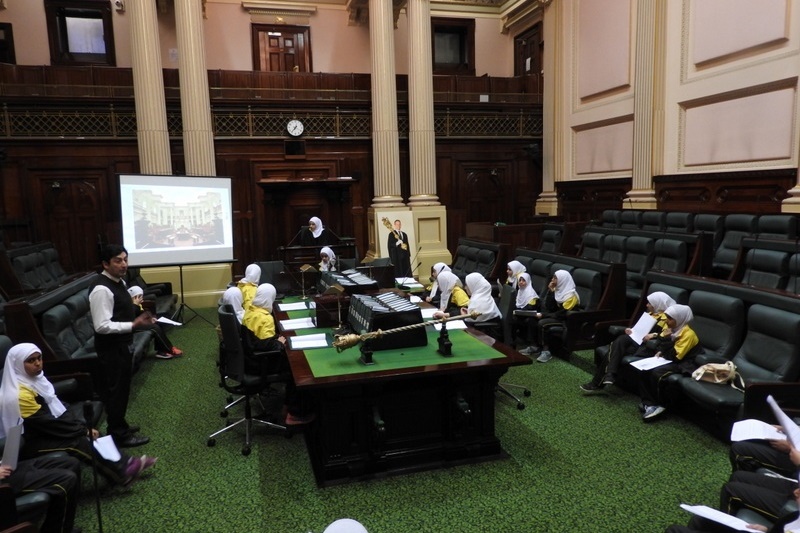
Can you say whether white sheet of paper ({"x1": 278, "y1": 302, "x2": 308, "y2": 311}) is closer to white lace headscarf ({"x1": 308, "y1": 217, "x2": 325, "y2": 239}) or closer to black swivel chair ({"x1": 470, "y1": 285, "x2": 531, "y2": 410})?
black swivel chair ({"x1": 470, "y1": 285, "x2": 531, "y2": 410})

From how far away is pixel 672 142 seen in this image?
8141mm

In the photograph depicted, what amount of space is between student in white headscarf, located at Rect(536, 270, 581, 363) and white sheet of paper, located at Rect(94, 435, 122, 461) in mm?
3910

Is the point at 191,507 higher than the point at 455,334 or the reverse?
the reverse

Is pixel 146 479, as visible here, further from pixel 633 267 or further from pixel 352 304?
pixel 633 267

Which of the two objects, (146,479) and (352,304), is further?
(352,304)

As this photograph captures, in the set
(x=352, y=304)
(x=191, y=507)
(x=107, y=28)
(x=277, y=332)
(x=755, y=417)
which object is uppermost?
(x=107, y=28)

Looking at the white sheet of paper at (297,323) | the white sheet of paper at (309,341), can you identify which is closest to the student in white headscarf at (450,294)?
the white sheet of paper at (297,323)

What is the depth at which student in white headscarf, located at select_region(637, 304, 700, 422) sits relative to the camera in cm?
399

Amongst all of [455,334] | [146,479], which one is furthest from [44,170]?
[455,334]

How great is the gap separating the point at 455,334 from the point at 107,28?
406 inches

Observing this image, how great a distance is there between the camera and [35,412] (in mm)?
2889

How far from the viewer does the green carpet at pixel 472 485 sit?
287cm

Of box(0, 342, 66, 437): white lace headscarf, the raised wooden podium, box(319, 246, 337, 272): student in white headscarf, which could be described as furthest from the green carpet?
the raised wooden podium

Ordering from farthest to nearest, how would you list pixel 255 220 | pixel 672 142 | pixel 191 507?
pixel 255 220, pixel 672 142, pixel 191 507
